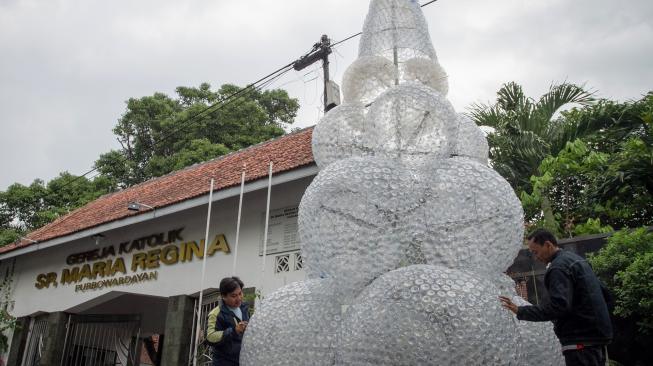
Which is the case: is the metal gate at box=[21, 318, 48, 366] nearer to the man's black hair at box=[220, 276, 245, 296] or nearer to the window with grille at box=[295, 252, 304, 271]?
the window with grille at box=[295, 252, 304, 271]

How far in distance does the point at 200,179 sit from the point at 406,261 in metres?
6.53

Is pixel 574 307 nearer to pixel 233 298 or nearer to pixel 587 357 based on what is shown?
pixel 587 357

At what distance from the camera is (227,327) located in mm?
3168

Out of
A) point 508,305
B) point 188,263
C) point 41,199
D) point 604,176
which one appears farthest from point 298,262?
point 41,199

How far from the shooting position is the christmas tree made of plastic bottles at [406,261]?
6.81ft

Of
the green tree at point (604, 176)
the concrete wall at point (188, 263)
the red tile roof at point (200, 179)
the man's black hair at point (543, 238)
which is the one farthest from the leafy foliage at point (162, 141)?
the man's black hair at point (543, 238)

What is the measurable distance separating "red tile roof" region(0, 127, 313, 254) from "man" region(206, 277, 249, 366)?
2813 mm

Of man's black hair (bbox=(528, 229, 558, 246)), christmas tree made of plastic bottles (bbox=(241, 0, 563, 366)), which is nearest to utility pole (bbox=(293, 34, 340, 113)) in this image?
christmas tree made of plastic bottles (bbox=(241, 0, 563, 366))

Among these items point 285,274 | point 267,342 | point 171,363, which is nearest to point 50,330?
point 171,363

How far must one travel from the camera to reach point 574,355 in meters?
2.34

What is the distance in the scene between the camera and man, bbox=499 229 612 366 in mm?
2283

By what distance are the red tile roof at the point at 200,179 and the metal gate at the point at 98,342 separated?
1501mm

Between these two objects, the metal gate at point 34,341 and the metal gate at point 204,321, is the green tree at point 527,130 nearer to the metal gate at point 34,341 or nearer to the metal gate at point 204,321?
the metal gate at point 204,321

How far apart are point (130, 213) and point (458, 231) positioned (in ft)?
20.6
